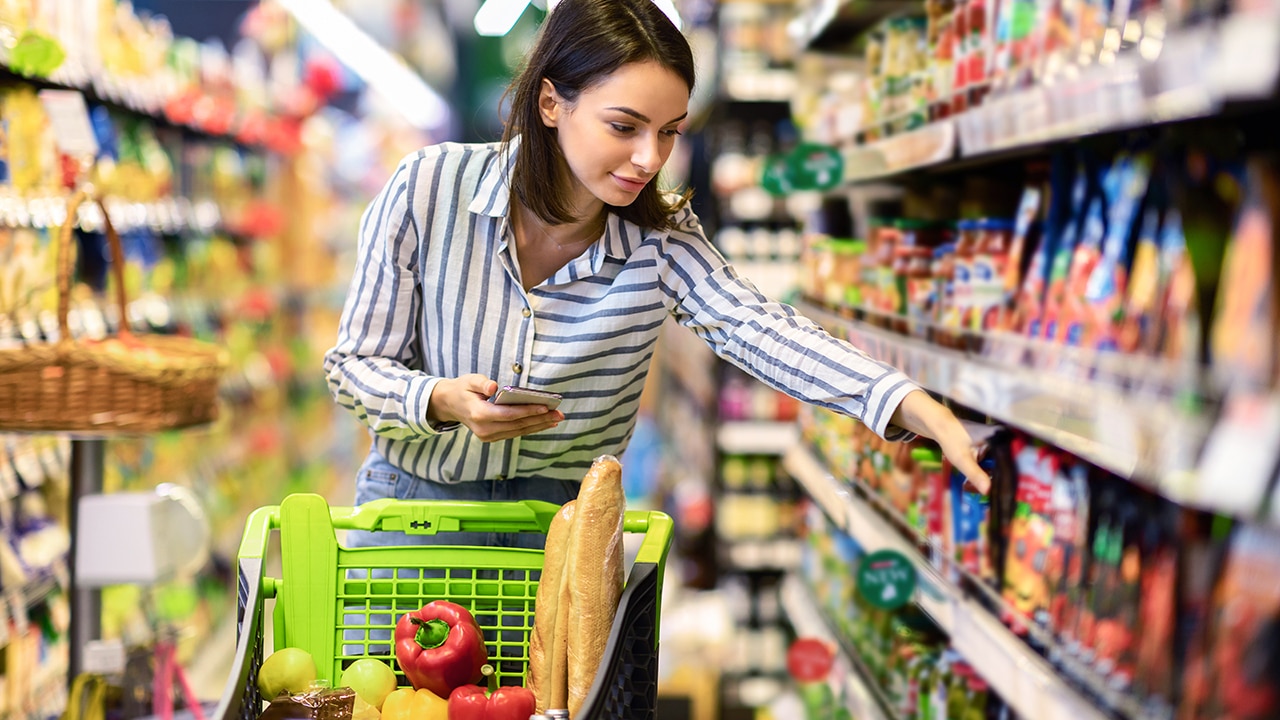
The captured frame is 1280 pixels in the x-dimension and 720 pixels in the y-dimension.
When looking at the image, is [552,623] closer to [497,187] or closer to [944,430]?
[944,430]

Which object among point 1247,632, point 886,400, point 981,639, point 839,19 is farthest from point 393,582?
point 839,19

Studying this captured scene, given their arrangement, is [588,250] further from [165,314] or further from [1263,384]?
[165,314]

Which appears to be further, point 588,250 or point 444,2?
point 444,2

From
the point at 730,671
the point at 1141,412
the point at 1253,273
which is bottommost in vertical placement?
the point at 730,671

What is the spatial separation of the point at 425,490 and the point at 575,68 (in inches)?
28.6

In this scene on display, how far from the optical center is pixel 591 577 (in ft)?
4.90

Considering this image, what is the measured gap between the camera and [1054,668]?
172cm

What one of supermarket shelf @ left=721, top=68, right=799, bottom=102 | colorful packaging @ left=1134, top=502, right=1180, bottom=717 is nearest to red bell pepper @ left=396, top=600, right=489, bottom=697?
colorful packaging @ left=1134, top=502, right=1180, bottom=717

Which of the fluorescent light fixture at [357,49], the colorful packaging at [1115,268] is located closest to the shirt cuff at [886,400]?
the colorful packaging at [1115,268]

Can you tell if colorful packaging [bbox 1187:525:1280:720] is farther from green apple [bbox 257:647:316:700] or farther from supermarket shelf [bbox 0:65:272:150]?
supermarket shelf [bbox 0:65:272:150]

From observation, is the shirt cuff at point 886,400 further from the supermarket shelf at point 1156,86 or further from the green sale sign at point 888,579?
the green sale sign at point 888,579

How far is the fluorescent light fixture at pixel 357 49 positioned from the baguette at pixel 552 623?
15.0 feet

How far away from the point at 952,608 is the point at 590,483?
863 millimetres

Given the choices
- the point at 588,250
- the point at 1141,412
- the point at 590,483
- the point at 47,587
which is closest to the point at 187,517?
the point at 47,587
